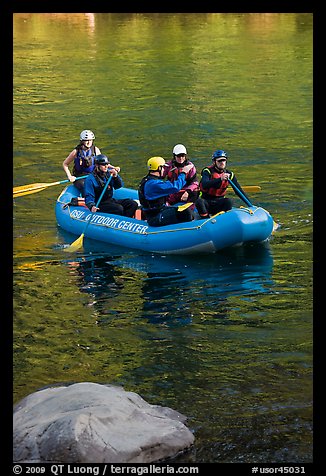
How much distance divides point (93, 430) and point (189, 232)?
5923mm

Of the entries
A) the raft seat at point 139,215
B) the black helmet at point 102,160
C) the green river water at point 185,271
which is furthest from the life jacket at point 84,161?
the raft seat at point 139,215

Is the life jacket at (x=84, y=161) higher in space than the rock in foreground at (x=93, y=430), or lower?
higher

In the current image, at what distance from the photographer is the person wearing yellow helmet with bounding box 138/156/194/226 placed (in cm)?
1312

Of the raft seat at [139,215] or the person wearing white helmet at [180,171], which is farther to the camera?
the raft seat at [139,215]

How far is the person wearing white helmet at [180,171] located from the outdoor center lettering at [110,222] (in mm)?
540

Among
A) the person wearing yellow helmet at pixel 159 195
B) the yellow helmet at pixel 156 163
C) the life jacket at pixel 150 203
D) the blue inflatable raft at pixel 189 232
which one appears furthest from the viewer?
the life jacket at pixel 150 203

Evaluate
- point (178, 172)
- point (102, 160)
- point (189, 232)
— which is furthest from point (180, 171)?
point (102, 160)

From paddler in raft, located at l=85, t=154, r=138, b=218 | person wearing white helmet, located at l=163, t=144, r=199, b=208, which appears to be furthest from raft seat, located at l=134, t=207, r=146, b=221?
person wearing white helmet, located at l=163, t=144, r=199, b=208

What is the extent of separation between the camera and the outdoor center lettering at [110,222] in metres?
13.7

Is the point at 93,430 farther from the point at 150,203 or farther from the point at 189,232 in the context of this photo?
the point at 150,203

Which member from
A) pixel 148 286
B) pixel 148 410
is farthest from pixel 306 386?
pixel 148 286

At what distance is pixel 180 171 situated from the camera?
1353cm

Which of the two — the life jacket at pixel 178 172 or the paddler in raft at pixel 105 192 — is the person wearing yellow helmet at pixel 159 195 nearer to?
the life jacket at pixel 178 172
